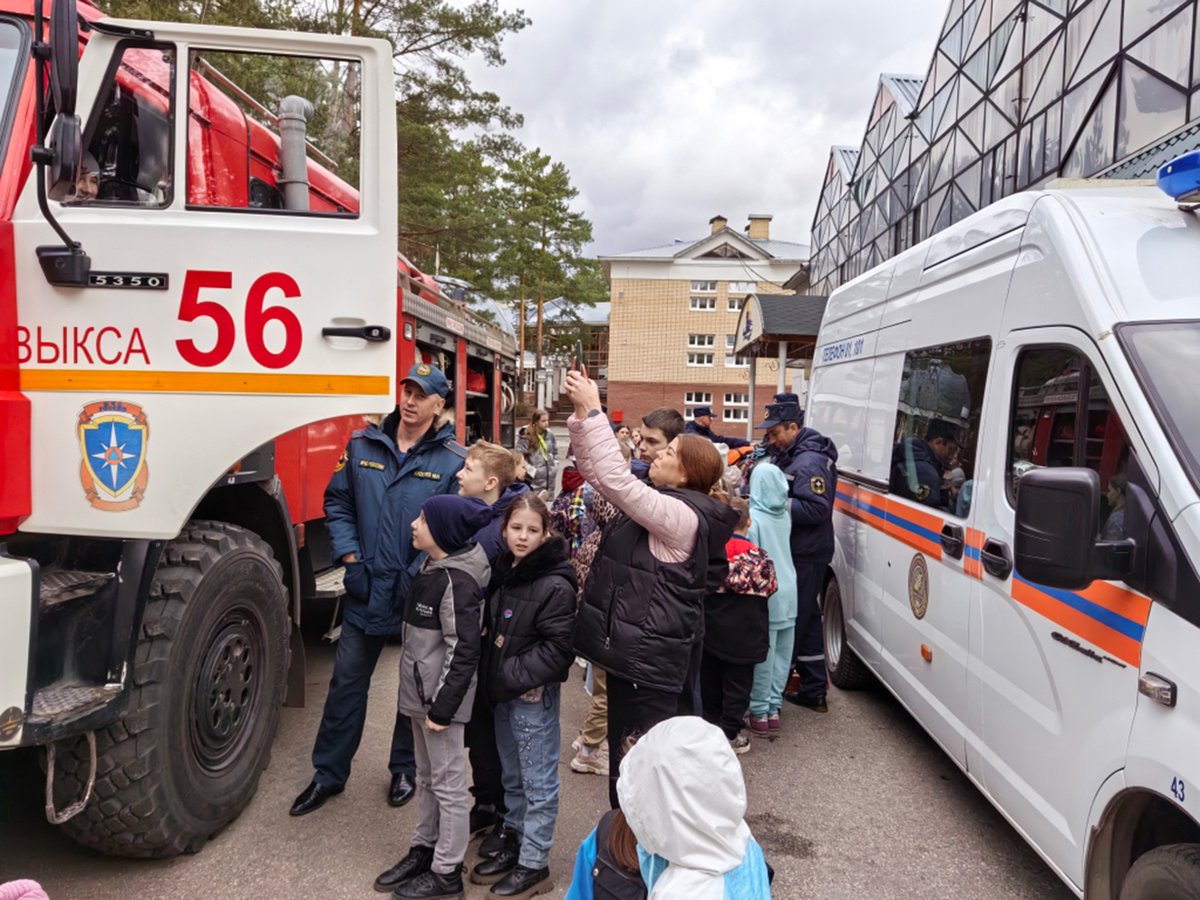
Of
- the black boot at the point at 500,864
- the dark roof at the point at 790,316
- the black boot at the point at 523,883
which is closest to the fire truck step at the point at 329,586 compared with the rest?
the black boot at the point at 500,864

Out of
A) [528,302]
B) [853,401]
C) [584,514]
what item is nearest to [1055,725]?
[584,514]

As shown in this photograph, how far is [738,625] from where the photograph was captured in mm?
3877

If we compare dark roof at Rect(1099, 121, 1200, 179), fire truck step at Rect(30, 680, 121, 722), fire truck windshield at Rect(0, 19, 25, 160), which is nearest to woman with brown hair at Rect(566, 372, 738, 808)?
fire truck step at Rect(30, 680, 121, 722)

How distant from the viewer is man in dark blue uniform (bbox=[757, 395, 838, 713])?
4.72 meters

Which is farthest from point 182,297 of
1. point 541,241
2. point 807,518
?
point 541,241

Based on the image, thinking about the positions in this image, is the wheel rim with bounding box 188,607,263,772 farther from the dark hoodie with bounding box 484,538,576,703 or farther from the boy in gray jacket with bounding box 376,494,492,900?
the dark hoodie with bounding box 484,538,576,703

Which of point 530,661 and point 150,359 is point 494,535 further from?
point 150,359

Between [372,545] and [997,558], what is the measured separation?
251 centimetres

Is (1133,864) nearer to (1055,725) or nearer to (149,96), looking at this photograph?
(1055,725)

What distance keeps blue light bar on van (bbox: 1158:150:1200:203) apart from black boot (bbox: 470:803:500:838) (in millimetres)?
3347

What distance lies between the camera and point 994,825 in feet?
11.9

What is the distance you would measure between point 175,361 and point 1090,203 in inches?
123

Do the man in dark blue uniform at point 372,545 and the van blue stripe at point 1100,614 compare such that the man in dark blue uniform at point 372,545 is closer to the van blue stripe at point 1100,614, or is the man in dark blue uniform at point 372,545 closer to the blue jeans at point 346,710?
the blue jeans at point 346,710

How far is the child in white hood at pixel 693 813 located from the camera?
1.55 meters
